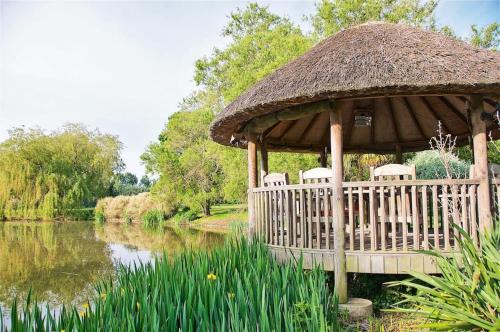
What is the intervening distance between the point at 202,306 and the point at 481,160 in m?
3.81

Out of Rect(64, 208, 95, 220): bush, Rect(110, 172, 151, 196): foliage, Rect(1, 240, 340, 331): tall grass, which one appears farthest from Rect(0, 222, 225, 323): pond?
Rect(110, 172, 151, 196): foliage

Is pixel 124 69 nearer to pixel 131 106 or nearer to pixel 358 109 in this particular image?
pixel 358 109

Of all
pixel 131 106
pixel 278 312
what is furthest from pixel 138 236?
pixel 278 312

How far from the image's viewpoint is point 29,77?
2055 centimetres

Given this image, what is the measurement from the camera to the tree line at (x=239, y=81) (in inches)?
676

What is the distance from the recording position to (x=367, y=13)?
17.7 m

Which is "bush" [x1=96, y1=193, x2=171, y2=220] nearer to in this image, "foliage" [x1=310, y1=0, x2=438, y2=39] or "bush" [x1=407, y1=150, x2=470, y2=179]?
"foliage" [x1=310, y1=0, x2=438, y2=39]

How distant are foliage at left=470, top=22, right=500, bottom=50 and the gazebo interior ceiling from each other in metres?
11.2

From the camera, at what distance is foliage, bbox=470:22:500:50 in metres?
19.0

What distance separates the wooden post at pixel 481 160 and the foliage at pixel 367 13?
12613 millimetres

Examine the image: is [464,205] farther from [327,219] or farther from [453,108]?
[453,108]

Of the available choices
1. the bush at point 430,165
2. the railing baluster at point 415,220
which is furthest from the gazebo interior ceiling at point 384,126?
the bush at point 430,165

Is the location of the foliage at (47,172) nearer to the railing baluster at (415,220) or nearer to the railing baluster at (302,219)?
the railing baluster at (302,219)

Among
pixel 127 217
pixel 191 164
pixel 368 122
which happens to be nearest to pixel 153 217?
pixel 127 217
